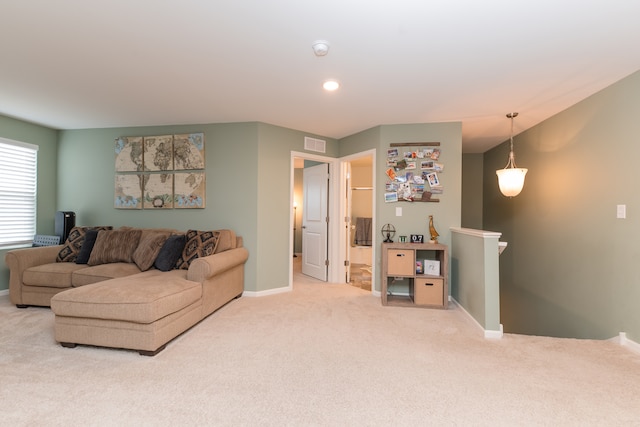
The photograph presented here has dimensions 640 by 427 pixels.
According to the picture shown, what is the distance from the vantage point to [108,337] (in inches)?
89.0

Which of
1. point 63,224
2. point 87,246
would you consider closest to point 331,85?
point 87,246

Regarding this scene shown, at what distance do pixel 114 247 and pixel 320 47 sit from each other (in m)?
3.16

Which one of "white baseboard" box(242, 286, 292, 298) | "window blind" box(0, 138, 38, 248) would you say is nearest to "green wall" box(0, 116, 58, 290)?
"window blind" box(0, 138, 38, 248)

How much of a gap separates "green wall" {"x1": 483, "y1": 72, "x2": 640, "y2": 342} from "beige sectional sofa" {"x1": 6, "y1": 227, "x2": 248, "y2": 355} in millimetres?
3705

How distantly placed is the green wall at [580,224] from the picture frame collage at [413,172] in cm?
130

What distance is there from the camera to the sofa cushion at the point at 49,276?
3.12 meters

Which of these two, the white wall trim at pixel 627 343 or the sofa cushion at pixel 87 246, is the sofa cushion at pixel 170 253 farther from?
the white wall trim at pixel 627 343

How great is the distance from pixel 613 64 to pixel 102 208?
593 centimetres

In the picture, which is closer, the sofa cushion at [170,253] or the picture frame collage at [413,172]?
the sofa cushion at [170,253]

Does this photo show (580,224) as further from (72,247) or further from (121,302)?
(72,247)

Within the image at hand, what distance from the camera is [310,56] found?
89.3 inches

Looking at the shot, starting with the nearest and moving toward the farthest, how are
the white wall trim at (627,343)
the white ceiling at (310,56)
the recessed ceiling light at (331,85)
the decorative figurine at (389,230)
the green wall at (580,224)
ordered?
the white ceiling at (310,56), the white wall trim at (627,343), the green wall at (580,224), the recessed ceiling light at (331,85), the decorative figurine at (389,230)

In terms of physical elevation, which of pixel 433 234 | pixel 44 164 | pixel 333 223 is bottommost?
pixel 433 234

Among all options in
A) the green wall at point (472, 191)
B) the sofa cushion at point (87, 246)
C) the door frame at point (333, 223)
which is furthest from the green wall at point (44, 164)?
the green wall at point (472, 191)
